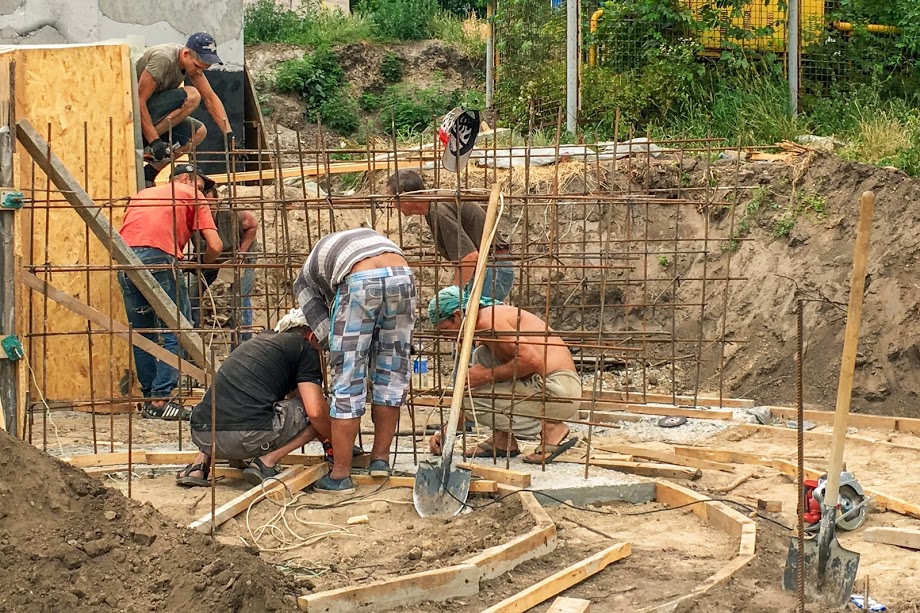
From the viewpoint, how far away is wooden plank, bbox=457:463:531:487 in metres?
6.35

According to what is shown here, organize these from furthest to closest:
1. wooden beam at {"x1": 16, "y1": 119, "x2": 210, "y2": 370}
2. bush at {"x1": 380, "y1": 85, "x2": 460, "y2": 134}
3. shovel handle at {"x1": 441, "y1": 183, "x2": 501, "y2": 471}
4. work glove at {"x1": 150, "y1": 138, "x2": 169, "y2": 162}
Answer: bush at {"x1": 380, "y1": 85, "x2": 460, "y2": 134}, work glove at {"x1": 150, "y1": 138, "x2": 169, "y2": 162}, wooden beam at {"x1": 16, "y1": 119, "x2": 210, "y2": 370}, shovel handle at {"x1": 441, "y1": 183, "x2": 501, "y2": 471}

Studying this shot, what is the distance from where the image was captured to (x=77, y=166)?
28.8 feet

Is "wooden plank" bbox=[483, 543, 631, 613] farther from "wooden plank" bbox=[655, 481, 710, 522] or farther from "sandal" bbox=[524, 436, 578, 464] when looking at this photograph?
"sandal" bbox=[524, 436, 578, 464]

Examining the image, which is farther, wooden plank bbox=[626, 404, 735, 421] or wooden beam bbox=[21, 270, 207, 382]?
wooden plank bbox=[626, 404, 735, 421]

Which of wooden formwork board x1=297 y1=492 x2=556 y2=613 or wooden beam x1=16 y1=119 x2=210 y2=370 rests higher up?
wooden beam x1=16 y1=119 x2=210 y2=370

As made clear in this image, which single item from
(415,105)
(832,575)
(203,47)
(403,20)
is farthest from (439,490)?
(403,20)

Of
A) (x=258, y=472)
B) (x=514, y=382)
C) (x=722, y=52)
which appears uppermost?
(x=722, y=52)

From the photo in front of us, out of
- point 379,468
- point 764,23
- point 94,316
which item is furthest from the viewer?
point 764,23

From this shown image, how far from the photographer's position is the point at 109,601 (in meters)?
4.23

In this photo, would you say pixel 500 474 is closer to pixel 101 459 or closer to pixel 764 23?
pixel 101 459

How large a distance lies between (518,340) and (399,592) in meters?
2.25

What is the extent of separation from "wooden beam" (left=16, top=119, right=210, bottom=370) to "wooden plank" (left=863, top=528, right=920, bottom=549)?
4071 mm

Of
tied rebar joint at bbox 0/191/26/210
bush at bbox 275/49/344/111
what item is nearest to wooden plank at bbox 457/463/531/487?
tied rebar joint at bbox 0/191/26/210

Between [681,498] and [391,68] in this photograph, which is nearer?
[681,498]
